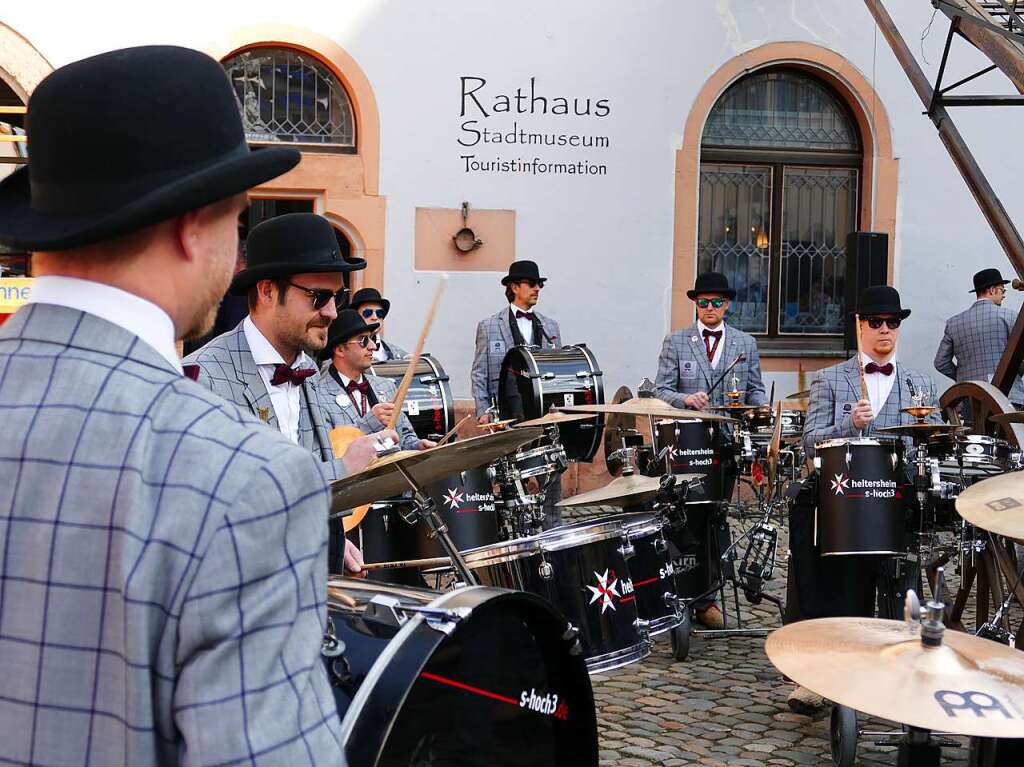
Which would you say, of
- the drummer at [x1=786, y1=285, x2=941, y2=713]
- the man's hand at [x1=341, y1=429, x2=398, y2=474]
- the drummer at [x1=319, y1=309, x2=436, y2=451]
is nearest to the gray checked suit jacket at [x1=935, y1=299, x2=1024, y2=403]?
the drummer at [x1=786, y1=285, x2=941, y2=713]

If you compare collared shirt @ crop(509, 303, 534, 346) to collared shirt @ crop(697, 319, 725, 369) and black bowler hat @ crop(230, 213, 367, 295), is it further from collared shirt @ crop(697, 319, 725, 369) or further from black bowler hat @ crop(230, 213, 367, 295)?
black bowler hat @ crop(230, 213, 367, 295)

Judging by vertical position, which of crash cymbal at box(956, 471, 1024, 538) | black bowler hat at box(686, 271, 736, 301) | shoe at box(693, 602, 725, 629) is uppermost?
black bowler hat at box(686, 271, 736, 301)

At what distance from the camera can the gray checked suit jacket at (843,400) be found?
6.48 m

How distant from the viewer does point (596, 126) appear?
11.2 metres

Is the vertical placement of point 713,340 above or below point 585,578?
above

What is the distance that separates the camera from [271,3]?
419 inches

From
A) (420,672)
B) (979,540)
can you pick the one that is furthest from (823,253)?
(420,672)

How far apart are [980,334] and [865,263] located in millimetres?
1100

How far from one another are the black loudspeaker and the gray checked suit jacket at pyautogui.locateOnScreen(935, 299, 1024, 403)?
0.75m

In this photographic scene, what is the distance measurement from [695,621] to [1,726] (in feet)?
20.5

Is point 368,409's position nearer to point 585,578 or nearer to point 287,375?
point 585,578

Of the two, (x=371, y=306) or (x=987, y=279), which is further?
(x=987, y=279)

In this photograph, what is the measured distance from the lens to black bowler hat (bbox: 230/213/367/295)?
3.96 metres

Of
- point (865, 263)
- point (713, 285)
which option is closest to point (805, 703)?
point (713, 285)
